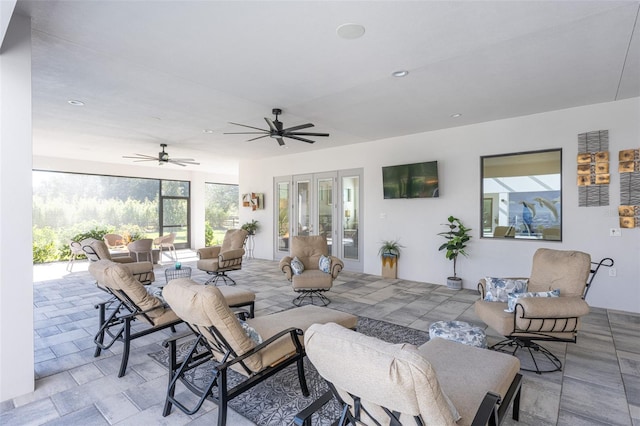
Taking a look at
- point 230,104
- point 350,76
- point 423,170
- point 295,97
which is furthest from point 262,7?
point 423,170

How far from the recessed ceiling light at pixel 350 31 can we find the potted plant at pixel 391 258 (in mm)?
4592

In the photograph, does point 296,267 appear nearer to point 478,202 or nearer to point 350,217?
point 350,217

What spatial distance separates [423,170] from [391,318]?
3.20 m

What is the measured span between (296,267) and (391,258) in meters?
2.41

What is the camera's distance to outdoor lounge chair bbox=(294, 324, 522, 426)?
3.75 ft

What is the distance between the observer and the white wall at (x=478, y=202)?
4.63m

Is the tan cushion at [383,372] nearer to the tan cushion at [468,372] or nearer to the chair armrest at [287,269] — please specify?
the tan cushion at [468,372]

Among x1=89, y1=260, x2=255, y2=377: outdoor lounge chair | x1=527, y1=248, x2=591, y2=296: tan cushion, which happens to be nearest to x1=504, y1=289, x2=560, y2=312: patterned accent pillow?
x1=527, y1=248, x2=591, y2=296: tan cushion

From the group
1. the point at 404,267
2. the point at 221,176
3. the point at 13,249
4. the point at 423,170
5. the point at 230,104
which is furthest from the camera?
the point at 221,176

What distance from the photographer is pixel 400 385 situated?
1139 mm

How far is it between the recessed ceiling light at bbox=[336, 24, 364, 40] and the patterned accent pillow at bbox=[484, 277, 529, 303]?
9.37 ft

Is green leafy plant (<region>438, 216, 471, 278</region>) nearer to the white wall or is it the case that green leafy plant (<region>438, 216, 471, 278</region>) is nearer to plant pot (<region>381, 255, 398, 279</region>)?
the white wall

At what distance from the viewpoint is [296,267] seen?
523 cm

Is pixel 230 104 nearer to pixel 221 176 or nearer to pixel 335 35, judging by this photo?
pixel 335 35
